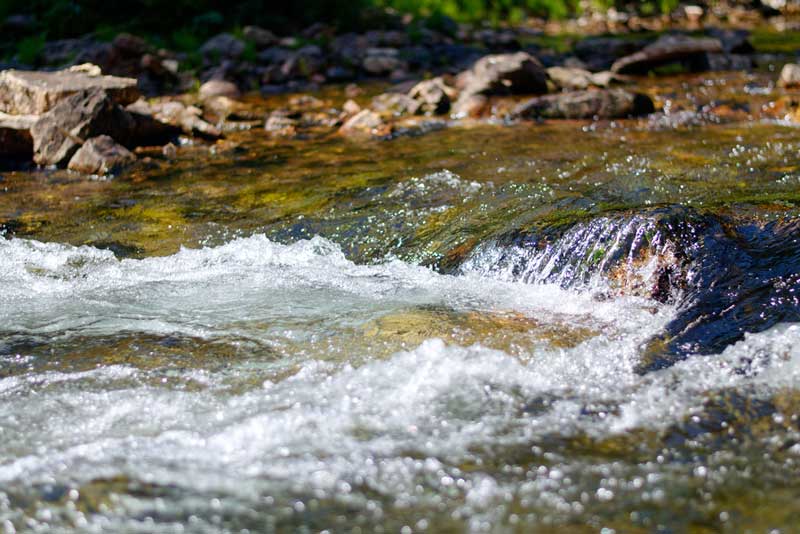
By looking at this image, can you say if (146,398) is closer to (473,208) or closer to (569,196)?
(473,208)

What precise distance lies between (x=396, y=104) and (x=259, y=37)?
5.13m

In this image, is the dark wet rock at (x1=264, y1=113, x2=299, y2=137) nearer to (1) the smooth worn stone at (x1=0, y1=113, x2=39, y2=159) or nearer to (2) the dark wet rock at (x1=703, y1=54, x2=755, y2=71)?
(1) the smooth worn stone at (x1=0, y1=113, x2=39, y2=159)

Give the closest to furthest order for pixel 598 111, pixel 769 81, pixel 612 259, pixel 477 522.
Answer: pixel 477 522
pixel 612 259
pixel 598 111
pixel 769 81

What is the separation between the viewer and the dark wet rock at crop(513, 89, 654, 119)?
9719 millimetres

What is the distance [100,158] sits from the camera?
8492 mm

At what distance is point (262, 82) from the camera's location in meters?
13.1

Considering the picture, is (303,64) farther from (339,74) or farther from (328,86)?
(328,86)

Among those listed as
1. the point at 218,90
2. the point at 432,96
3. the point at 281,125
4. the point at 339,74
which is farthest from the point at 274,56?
the point at 432,96

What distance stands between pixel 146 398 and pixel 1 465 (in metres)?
0.64

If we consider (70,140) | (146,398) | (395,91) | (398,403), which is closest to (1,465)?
(146,398)

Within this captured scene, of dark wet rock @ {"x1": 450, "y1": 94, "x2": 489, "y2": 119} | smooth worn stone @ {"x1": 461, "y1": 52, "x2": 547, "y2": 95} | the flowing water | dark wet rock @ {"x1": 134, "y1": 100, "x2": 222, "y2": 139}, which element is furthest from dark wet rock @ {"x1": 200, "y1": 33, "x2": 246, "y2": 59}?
the flowing water

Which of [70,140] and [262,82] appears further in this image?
[262,82]

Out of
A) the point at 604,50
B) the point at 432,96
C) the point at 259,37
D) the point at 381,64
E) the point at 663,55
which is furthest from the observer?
the point at 259,37

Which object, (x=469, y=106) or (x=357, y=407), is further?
(x=469, y=106)
